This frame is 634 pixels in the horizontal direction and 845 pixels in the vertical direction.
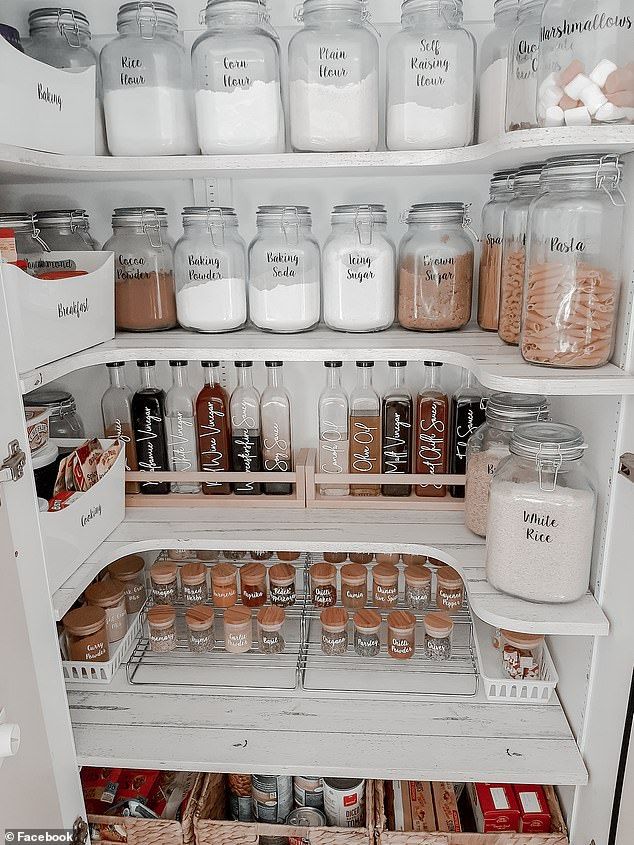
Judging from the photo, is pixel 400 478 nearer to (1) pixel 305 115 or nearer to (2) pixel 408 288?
(2) pixel 408 288

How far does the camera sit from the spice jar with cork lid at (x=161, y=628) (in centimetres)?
153

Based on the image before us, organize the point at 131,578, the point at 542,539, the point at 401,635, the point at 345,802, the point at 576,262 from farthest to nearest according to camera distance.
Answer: the point at 131,578 → the point at 401,635 → the point at 345,802 → the point at 542,539 → the point at 576,262

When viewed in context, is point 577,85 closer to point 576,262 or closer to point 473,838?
point 576,262

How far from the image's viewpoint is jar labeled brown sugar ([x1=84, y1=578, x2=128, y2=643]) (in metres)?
1.55

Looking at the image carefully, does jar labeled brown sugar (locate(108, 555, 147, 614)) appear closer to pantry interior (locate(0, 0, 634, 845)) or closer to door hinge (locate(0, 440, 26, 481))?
pantry interior (locate(0, 0, 634, 845))

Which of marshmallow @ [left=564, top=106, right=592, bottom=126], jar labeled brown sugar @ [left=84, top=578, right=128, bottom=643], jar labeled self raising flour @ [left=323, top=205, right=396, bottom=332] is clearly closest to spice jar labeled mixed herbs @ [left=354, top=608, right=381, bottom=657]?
jar labeled brown sugar @ [left=84, top=578, right=128, bottom=643]

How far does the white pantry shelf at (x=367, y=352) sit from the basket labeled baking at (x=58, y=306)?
0.03 meters

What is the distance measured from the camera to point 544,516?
116cm

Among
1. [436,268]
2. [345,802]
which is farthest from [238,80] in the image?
[345,802]

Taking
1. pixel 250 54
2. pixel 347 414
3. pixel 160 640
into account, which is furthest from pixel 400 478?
pixel 250 54

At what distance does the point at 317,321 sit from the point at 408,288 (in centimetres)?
20

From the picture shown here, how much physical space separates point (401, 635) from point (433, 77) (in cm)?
111

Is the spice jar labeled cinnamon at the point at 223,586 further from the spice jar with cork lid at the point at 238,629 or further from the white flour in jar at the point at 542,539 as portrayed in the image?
the white flour in jar at the point at 542,539

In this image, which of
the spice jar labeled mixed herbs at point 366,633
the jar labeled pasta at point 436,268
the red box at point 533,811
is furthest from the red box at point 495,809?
the jar labeled pasta at point 436,268
